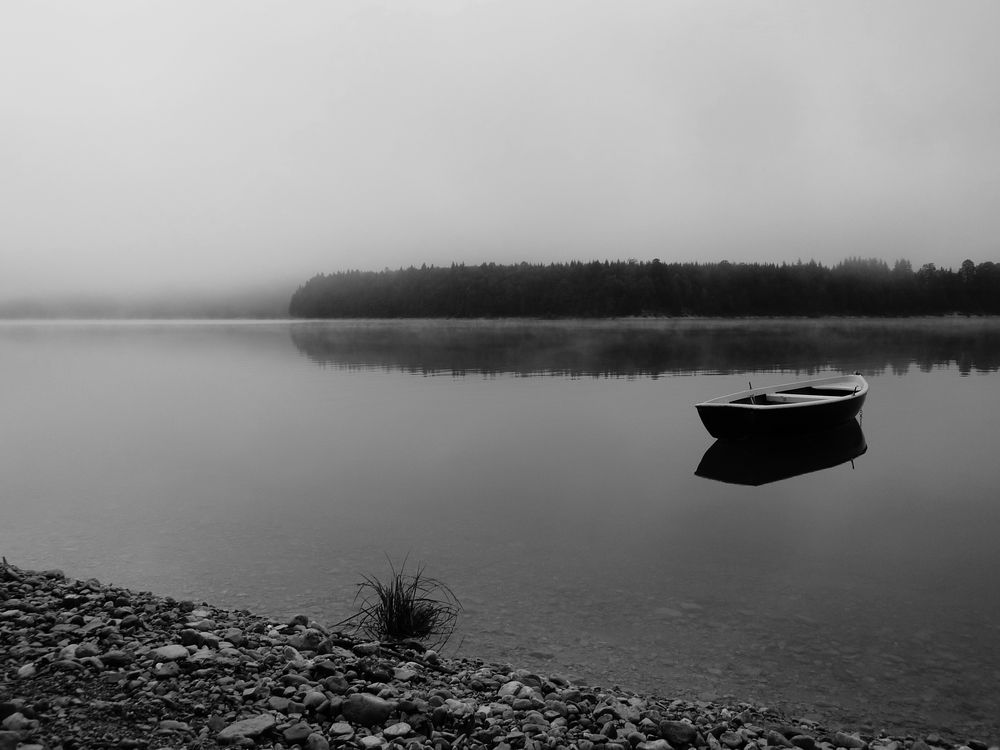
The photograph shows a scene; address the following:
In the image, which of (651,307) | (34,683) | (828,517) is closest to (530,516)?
(828,517)

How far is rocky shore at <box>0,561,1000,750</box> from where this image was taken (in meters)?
5.19

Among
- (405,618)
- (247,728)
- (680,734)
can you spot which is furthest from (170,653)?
(680,734)

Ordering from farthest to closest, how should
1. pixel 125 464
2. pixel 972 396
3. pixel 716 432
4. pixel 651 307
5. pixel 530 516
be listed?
pixel 651 307 → pixel 972 396 → pixel 716 432 → pixel 125 464 → pixel 530 516

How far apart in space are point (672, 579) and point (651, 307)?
188933 mm

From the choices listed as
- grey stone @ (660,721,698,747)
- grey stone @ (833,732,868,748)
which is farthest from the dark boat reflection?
grey stone @ (660,721,698,747)

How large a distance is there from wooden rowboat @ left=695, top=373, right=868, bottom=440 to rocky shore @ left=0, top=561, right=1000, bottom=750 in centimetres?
1603

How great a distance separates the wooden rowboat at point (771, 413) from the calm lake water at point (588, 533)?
110 cm

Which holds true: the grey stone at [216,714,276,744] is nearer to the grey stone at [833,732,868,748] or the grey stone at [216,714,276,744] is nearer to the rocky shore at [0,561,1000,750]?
the rocky shore at [0,561,1000,750]

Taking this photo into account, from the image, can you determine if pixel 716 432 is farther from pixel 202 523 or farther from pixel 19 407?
pixel 19 407

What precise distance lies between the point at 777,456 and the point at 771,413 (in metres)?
1.53

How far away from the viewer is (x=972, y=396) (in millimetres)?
36969

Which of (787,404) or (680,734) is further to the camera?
(787,404)

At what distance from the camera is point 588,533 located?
13.3m

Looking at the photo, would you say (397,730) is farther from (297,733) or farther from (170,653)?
(170,653)
